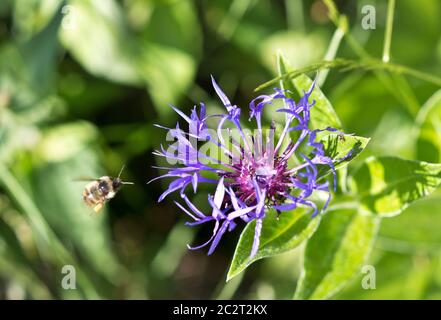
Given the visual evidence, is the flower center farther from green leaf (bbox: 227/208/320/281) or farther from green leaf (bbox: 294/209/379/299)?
green leaf (bbox: 294/209/379/299)

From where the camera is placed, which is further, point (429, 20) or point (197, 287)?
point (197, 287)

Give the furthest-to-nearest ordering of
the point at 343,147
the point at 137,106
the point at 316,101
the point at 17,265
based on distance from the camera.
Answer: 1. the point at 137,106
2. the point at 17,265
3. the point at 316,101
4. the point at 343,147

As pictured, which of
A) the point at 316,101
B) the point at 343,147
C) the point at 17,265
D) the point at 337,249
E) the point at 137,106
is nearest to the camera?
the point at 343,147

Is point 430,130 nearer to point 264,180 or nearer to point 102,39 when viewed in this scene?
point 264,180

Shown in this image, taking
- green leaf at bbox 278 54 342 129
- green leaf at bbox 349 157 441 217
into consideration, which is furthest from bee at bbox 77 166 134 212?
green leaf at bbox 349 157 441 217

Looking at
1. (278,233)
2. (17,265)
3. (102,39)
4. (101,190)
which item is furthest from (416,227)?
(17,265)

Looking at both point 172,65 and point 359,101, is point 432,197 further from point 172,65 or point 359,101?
point 172,65
